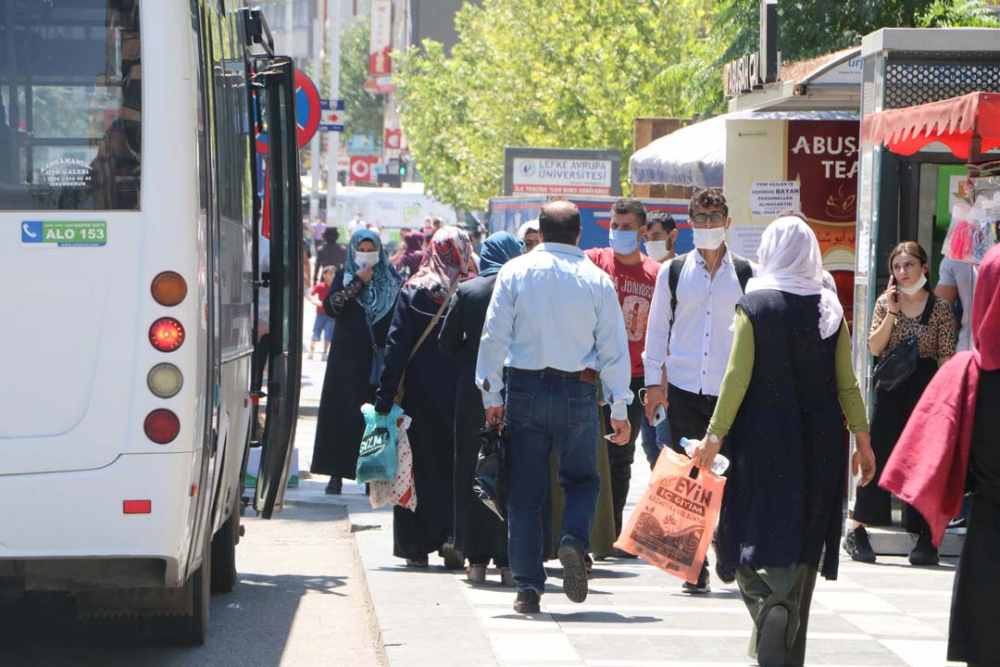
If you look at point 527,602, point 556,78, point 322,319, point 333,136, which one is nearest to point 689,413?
point 527,602

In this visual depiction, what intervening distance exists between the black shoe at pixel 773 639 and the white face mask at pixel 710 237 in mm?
2324

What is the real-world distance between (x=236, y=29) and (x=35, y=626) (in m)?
2.81

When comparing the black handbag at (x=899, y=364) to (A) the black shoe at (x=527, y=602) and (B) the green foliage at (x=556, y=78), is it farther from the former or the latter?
(B) the green foliage at (x=556, y=78)

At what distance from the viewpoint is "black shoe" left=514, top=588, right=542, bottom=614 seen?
7.29 meters

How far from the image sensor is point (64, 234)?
5520mm

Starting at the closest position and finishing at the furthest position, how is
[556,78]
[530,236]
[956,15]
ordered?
1. [530,236]
2. [956,15]
3. [556,78]

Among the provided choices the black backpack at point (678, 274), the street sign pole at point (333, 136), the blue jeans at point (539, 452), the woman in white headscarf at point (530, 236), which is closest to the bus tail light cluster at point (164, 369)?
the blue jeans at point (539, 452)

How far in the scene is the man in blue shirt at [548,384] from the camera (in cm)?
721

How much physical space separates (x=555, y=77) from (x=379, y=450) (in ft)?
92.8

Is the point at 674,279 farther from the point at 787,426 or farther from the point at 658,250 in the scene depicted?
the point at 787,426

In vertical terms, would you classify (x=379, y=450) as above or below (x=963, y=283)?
below

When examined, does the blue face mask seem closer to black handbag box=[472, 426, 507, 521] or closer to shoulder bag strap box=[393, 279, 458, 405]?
shoulder bag strap box=[393, 279, 458, 405]

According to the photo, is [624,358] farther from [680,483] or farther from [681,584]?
[681,584]

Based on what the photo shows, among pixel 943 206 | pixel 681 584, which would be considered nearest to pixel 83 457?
pixel 681 584
